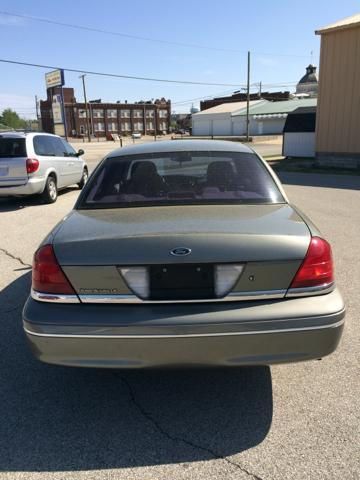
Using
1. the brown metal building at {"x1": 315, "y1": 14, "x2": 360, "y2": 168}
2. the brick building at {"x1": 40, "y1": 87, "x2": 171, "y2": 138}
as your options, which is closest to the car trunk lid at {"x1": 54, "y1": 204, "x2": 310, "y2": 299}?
the brown metal building at {"x1": 315, "y1": 14, "x2": 360, "y2": 168}

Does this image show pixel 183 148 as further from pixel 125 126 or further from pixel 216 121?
pixel 125 126

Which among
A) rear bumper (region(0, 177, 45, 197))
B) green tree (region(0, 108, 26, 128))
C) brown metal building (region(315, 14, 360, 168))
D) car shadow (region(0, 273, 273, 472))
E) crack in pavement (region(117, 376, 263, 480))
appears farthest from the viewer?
green tree (region(0, 108, 26, 128))

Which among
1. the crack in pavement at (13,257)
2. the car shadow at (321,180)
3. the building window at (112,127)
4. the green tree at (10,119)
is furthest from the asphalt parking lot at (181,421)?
the green tree at (10,119)

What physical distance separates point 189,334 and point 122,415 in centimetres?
81

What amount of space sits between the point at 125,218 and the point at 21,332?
66.0 inches

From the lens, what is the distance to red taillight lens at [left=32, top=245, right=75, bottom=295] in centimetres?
248

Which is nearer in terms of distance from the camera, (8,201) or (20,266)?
(20,266)

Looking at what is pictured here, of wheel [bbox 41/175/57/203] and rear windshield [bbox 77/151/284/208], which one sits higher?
rear windshield [bbox 77/151/284/208]

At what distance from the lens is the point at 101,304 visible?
8.10 feet

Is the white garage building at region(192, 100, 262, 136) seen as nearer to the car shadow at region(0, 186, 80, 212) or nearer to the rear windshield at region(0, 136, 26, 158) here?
the car shadow at region(0, 186, 80, 212)

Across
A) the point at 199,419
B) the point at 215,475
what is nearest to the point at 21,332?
the point at 199,419

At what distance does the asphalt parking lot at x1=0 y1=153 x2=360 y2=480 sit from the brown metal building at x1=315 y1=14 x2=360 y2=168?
48.5ft

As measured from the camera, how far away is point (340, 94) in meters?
16.7

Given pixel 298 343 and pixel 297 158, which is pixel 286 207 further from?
pixel 297 158
